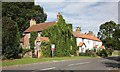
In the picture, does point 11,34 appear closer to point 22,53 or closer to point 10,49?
point 10,49

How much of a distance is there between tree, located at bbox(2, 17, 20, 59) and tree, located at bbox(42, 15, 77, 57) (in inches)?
467

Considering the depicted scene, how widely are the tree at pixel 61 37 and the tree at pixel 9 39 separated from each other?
11.9 meters

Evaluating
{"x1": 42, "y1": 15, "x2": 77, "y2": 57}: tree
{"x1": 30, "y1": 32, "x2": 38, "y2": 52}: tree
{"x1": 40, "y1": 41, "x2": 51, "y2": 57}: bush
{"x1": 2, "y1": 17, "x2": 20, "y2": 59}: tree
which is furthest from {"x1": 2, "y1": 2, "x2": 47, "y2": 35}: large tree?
{"x1": 2, "y1": 17, "x2": 20, "y2": 59}: tree

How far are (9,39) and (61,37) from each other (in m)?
17.3

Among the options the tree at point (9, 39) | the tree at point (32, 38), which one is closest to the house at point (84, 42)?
the tree at point (32, 38)

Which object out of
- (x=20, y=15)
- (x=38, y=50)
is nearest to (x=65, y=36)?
(x=38, y=50)

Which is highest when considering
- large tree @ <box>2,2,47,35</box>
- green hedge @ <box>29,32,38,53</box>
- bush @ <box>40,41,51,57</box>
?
large tree @ <box>2,2,47,35</box>

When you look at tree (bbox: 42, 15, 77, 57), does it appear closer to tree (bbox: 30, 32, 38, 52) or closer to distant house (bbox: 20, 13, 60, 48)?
distant house (bbox: 20, 13, 60, 48)

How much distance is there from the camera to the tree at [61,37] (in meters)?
48.3

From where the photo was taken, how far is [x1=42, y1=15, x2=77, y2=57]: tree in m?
48.3

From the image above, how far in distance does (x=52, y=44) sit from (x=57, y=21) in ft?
21.9

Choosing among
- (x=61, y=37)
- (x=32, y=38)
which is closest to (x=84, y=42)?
(x=61, y=37)

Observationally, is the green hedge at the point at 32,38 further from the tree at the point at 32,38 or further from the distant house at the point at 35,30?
the distant house at the point at 35,30

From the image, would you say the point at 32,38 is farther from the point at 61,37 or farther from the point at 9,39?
the point at 9,39
